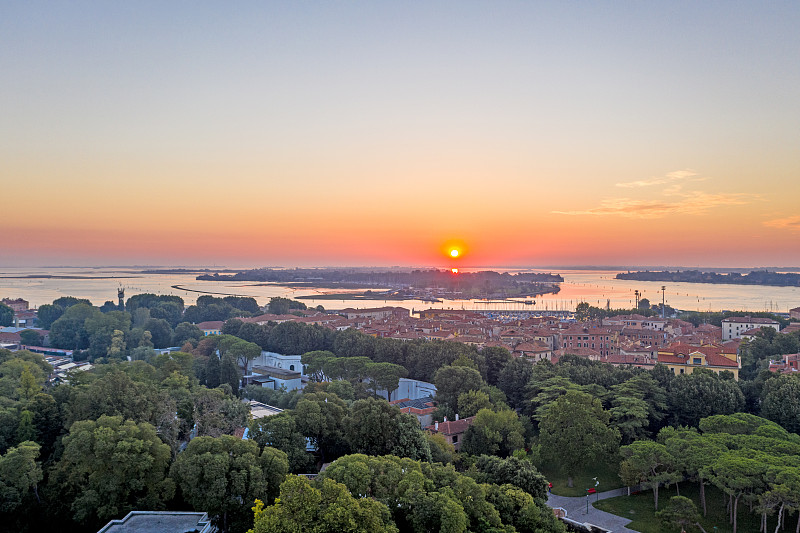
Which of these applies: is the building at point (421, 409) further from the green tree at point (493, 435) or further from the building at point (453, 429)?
the green tree at point (493, 435)

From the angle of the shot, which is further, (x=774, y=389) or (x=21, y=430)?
(x=774, y=389)

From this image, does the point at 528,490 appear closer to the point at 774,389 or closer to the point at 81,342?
the point at 774,389

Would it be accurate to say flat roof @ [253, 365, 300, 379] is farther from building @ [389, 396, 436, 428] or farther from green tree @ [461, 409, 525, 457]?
green tree @ [461, 409, 525, 457]

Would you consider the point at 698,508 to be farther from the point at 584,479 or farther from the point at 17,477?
the point at 17,477

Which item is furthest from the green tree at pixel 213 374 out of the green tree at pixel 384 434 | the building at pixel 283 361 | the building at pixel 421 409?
the green tree at pixel 384 434

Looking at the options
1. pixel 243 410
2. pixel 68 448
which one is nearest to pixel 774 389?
pixel 243 410

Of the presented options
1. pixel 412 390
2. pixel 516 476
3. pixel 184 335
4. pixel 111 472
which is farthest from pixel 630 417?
pixel 184 335

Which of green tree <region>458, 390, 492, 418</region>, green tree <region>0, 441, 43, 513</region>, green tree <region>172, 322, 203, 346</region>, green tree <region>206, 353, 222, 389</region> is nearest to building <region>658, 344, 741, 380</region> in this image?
green tree <region>458, 390, 492, 418</region>
